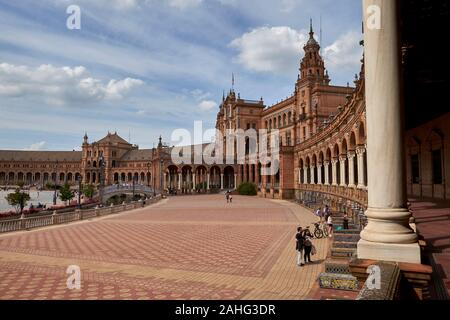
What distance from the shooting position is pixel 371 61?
512 centimetres

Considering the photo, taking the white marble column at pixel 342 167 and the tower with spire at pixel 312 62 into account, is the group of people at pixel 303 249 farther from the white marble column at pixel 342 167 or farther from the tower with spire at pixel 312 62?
the tower with spire at pixel 312 62

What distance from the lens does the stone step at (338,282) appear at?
8.67 meters

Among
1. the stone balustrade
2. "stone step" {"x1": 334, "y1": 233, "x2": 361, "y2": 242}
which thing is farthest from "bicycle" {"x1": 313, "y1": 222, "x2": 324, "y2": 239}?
the stone balustrade

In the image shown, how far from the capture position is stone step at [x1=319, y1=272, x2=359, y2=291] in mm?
8666

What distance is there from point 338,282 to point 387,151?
530cm

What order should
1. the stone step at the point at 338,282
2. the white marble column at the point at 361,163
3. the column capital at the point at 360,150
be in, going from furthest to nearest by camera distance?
the white marble column at the point at 361,163, the column capital at the point at 360,150, the stone step at the point at 338,282

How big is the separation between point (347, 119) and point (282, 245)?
43.5ft

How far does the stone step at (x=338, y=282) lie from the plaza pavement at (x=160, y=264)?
1.84ft

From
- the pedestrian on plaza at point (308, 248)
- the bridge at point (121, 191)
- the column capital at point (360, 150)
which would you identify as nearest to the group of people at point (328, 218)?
the column capital at point (360, 150)

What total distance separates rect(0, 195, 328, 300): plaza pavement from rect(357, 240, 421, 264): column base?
4171mm

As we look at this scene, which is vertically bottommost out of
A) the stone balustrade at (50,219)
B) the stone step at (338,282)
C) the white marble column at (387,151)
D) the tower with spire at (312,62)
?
the stone balustrade at (50,219)

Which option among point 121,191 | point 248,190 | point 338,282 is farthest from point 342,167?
point 121,191

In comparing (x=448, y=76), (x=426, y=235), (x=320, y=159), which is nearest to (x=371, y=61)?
(x=426, y=235)

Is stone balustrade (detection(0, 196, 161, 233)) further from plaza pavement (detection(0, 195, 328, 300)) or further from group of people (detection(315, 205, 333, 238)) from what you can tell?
group of people (detection(315, 205, 333, 238))
